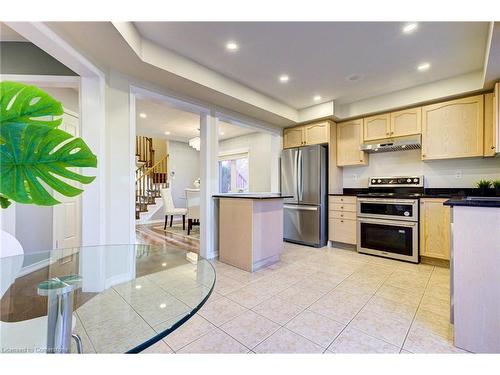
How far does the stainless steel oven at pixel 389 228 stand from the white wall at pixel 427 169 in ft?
2.27

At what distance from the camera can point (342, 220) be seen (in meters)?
3.73

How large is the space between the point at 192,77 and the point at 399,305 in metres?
3.10

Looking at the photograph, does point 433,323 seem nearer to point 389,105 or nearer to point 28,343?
point 28,343

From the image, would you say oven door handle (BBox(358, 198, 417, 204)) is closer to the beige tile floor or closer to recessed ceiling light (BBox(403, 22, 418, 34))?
the beige tile floor

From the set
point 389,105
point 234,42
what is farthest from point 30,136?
point 389,105

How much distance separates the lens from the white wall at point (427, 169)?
9.83 ft

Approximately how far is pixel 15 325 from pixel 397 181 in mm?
4328

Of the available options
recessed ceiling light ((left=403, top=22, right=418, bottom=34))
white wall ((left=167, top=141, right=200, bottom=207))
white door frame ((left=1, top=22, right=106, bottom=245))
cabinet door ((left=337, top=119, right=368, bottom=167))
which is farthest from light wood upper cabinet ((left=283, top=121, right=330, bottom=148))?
white wall ((left=167, top=141, right=200, bottom=207))

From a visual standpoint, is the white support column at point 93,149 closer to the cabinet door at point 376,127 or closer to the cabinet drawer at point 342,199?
the cabinet drawer at point 342,199

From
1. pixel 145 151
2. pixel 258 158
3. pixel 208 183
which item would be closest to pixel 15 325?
pixel 208 183

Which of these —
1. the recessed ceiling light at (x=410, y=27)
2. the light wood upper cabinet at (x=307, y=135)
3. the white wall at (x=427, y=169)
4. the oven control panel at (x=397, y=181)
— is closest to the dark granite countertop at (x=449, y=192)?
the white wall at (x=427, y=169)

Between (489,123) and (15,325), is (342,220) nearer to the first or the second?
(489,123)

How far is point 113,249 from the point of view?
65.8 inches

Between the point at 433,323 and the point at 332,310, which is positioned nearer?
the point at 433,323
